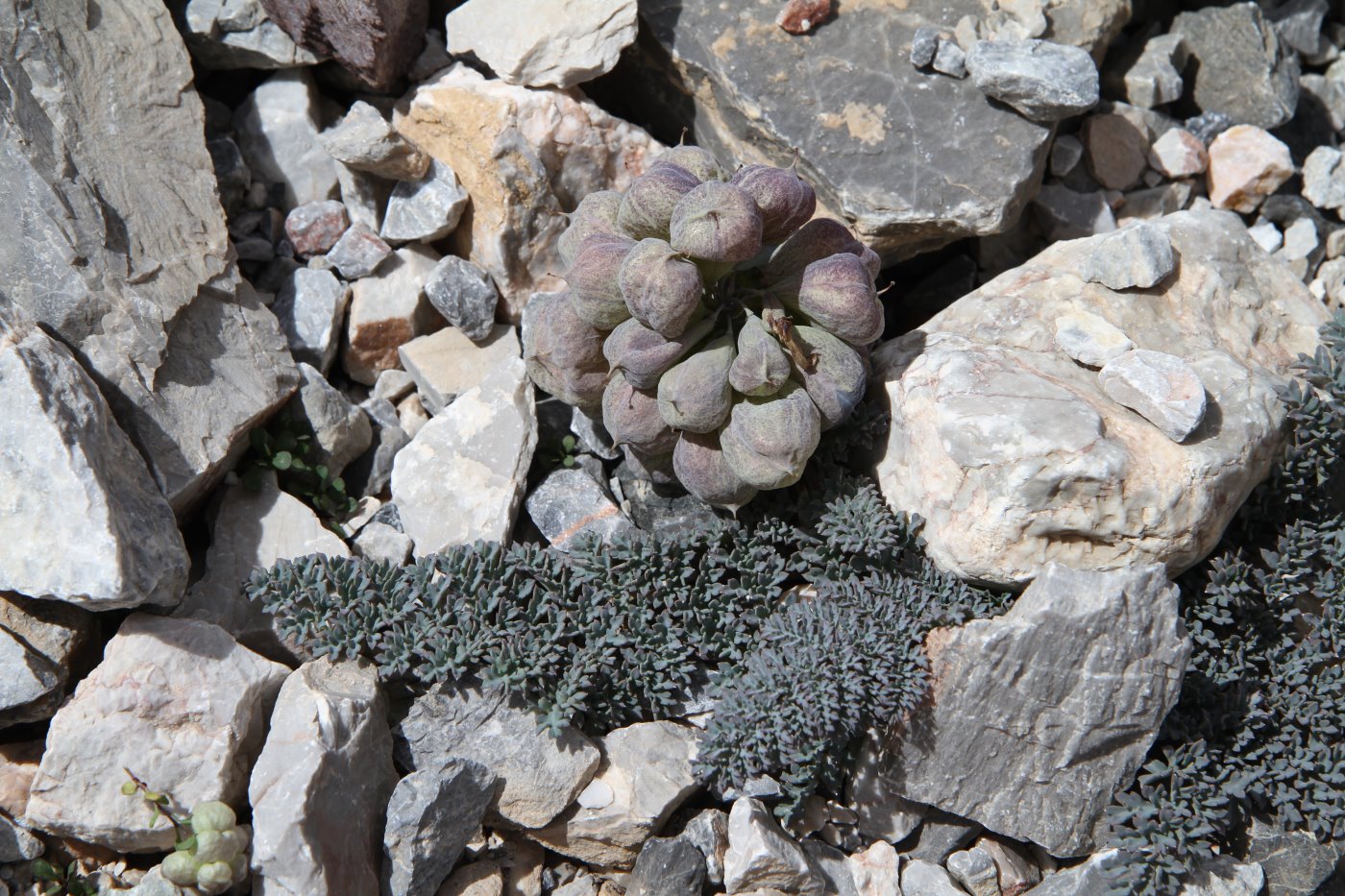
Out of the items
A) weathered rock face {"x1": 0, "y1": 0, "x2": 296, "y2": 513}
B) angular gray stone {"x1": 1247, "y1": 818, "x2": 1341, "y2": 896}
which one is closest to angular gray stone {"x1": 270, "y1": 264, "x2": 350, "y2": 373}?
weathered rock face {"x1": 0, "y1": 0, "x2": 296, "y2": 513}

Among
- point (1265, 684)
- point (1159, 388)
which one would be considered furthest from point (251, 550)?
point (1265, 684)

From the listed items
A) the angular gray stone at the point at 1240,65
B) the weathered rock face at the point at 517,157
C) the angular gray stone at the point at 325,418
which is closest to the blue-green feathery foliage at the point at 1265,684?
the angular gray stone at the point at 1240,65

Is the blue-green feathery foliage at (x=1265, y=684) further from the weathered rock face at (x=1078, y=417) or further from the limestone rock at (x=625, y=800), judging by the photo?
the limestone rock at (x=625, y=800)

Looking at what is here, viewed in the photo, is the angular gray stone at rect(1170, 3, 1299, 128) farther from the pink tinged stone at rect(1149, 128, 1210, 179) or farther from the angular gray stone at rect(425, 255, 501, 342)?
the angular gray stone at rect(425, 255, 501, 342)

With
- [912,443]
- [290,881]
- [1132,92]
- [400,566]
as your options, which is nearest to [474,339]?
[400,566]

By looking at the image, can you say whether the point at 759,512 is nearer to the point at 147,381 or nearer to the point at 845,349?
the point at 845,349

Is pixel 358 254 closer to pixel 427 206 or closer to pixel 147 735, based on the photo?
pixel 427 206

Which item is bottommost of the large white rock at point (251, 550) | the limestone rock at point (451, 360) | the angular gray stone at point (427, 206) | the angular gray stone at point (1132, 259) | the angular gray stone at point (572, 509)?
the angular gray stone at point (572, 509)
